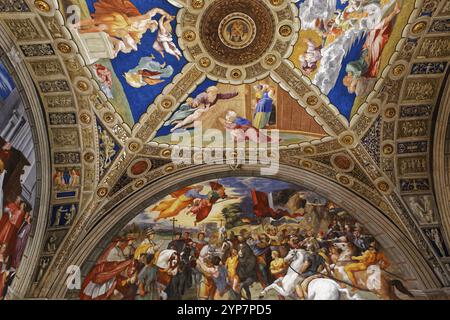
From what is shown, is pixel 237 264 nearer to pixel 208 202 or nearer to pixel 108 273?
pixel 208 202

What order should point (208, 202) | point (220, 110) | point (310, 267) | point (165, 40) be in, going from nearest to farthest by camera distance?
point (165, 40) < point (310, 267) < point (220, 110) < point (208, 202)

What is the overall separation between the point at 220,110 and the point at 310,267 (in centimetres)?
492

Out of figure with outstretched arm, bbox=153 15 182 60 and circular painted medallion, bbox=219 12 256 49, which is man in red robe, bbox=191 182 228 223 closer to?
figure with outstretched arm, bbox=153 15 182 60

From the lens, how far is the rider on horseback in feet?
36.4

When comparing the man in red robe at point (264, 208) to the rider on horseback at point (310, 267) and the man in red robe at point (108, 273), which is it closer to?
the rider on horseback at point (310, 267)

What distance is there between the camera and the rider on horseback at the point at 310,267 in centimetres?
1109

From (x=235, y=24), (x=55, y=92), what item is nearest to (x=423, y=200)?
(x=235, y=24)

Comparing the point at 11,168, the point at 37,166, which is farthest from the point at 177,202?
the point at 11,168

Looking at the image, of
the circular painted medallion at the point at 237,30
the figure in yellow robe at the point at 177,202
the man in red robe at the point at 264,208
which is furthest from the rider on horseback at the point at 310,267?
the circular painted medallion at the point at 237,30

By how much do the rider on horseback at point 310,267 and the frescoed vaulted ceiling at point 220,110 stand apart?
1682mm

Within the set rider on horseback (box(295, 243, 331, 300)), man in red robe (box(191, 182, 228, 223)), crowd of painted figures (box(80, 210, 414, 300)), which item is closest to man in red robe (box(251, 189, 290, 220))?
crowd of painted figures (box(80, 210, 414, 300))

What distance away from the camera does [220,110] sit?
12.3 metres
